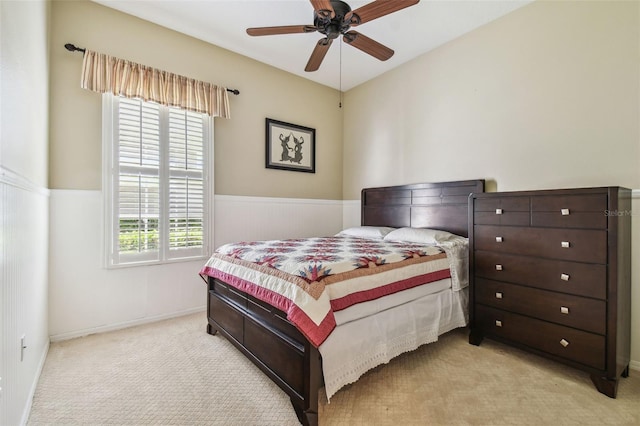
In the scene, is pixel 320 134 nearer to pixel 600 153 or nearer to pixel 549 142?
pixel 549 142

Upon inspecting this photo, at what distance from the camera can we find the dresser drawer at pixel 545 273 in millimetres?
1810

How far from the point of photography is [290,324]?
1596 millimetres

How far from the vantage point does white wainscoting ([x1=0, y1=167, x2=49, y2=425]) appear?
1218 millimetres

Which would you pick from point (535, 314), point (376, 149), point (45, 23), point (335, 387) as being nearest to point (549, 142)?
point (535, 314)

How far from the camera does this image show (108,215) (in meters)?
2.65

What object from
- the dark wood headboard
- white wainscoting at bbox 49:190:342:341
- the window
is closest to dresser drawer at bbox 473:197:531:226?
the dark wood headboard

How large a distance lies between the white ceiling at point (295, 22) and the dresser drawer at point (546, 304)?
253 centimetres

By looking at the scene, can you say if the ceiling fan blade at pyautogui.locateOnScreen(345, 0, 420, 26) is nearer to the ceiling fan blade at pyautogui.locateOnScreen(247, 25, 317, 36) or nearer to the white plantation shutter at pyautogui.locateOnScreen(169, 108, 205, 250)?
the ceiling fan blade at pyautogui.locateOnScreen(247, 25, 317, 36)

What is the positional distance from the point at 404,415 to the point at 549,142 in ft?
8.21

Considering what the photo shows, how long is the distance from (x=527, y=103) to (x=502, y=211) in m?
1.18

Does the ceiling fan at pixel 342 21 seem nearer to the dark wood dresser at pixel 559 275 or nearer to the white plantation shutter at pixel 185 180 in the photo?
the white plantation shutter at pixel 185 180

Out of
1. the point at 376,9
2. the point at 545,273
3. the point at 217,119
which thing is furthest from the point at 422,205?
the point at 217,119

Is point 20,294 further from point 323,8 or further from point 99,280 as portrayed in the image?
point 323,8

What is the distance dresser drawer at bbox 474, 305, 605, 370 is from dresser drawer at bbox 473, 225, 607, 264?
48 centimetres
